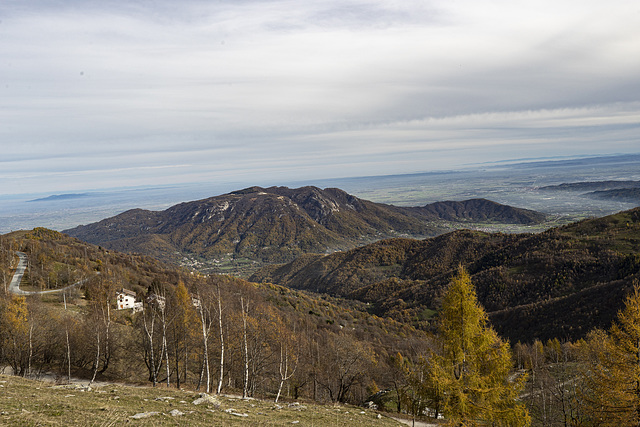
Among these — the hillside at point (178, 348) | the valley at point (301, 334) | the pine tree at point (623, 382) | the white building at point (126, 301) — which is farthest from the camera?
the white building at point (126, 301)

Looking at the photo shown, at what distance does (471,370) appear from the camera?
602 inches

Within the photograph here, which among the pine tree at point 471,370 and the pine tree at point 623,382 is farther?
the pine tree at point 623,382

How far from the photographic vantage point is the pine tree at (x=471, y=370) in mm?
14641

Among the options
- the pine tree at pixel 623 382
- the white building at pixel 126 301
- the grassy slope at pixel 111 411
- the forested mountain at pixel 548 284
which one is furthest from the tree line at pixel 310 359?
the forested mountain at pixel 548 284

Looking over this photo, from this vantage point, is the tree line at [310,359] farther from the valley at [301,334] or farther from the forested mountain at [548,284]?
the forested mountain at [548,284]

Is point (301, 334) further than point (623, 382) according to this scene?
Yes

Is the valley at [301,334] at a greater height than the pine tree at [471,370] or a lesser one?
lesser

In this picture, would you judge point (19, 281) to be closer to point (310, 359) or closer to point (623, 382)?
point (310, 359)

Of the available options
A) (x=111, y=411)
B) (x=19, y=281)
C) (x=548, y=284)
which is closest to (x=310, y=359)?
(x=111, y=411)

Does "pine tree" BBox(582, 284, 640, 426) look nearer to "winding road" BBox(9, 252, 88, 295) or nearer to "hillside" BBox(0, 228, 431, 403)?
"hillside" BBox(0, 228, 431, 403)

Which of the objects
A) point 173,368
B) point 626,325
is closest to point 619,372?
point 626,325

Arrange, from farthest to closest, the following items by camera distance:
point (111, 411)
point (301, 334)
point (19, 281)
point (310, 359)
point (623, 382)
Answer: point (19, 281) → point (301, 334) → point (310, 359) → point (623, 382) → point (111, 411)

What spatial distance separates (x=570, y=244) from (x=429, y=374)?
17815cm

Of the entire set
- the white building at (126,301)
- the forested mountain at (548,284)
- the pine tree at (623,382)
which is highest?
the pine tree at (623,382)
